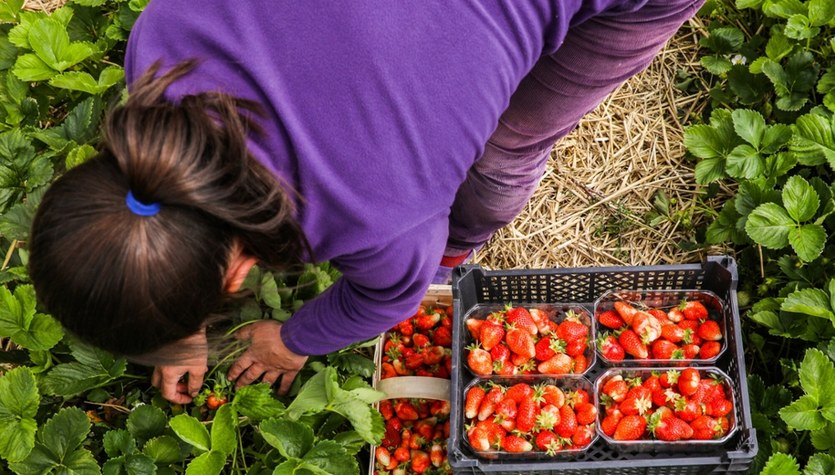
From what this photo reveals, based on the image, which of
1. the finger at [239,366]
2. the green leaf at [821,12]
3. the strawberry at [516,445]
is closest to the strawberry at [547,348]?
the strawberry at [516,445]

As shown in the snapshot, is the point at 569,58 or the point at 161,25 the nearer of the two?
the point at 161,25

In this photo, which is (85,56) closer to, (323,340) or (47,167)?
(47,167)

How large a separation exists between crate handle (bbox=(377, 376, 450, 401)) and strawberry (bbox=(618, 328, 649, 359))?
1.39 feet

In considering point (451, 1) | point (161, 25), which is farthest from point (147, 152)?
point (451, 1)

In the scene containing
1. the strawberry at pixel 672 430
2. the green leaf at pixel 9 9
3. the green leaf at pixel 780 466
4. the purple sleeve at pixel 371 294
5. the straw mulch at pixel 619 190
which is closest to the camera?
the purple sleeve at pixel 371 294

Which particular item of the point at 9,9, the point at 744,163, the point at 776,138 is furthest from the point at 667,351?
the point at 9,9

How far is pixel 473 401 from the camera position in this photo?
173 centimetres

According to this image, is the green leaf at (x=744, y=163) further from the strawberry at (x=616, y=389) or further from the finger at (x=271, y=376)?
the finger at (x=271, y=376)

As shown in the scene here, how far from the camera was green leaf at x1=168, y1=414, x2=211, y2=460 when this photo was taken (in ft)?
→ 4.69

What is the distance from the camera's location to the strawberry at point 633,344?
1785 millimetres

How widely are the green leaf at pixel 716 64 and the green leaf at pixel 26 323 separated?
182 centimetres

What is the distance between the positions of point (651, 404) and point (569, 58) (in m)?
0.83

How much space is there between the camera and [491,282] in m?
1.88

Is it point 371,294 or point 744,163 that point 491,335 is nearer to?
point 371,294
